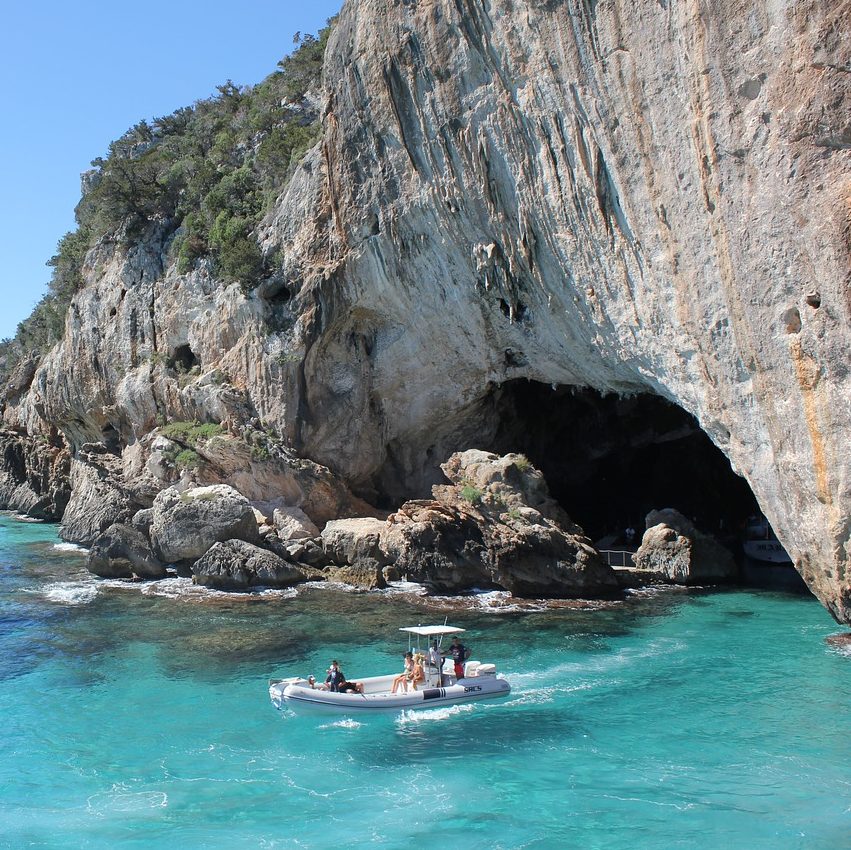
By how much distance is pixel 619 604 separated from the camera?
22.1 meters

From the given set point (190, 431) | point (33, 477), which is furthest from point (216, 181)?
point (33, 477)

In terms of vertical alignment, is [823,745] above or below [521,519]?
below

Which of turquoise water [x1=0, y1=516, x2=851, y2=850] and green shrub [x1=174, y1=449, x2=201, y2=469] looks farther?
green shrub [x1=174, y1=449, x2=201, y2=469]

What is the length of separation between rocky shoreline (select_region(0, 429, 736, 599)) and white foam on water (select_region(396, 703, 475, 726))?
24.7 ft

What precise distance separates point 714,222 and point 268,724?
11.3 meters

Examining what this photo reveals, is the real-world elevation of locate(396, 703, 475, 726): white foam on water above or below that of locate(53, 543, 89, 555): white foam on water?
below

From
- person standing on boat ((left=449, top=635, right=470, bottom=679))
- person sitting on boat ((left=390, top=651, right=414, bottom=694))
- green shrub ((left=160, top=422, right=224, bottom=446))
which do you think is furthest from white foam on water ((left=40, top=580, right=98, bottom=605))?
person standing on boat ((left=449, top=635, right=470, bottom=679))

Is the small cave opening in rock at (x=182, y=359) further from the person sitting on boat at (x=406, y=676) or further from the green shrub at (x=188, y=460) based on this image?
the person sitting on boat at (x=406, y=676)

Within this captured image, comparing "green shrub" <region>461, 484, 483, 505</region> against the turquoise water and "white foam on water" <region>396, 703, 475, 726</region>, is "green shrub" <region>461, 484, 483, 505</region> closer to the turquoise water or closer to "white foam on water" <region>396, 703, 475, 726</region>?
the turquoise water

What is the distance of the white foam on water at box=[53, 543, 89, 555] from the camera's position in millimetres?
31731

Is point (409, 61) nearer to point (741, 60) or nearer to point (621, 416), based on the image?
point (741, 60)

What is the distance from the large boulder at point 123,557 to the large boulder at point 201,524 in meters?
0.51

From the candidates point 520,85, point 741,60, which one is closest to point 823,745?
point 741,60

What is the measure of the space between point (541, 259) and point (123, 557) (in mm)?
14894
